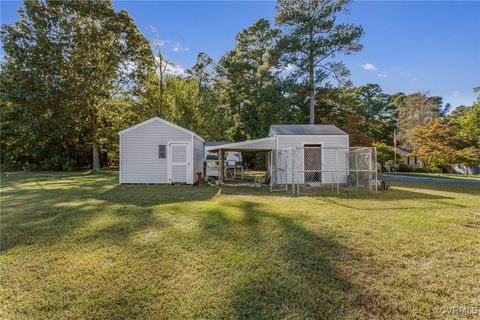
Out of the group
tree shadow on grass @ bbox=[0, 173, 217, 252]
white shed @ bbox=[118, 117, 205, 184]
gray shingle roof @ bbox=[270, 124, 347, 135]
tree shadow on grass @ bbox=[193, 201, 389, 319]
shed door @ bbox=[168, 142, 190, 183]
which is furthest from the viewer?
gray shingle roof @ bbox=[270, 124, 347, 135]

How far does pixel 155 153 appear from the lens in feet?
39.5

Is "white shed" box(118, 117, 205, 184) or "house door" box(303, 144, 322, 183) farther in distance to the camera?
"house door" box(303, 144, 322, 183)

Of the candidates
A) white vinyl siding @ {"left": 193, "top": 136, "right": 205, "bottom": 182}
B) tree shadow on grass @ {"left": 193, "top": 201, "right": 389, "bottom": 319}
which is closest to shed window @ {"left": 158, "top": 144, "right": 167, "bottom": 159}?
white vinyl siding @ {"left": 193, "top": 136, "right": 205, "bottom": 182}

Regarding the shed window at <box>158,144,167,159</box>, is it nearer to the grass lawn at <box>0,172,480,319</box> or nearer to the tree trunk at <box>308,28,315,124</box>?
the grass lawn at <box>0,172,480,319</box>

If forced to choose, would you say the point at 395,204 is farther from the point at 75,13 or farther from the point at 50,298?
the point at 75,13

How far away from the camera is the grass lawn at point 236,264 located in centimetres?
257

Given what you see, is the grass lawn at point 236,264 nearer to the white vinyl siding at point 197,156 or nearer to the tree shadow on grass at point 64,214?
the tree shadow on grass at point 64,214

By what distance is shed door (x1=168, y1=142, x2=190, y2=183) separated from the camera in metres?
12.1

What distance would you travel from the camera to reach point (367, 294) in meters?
2.75

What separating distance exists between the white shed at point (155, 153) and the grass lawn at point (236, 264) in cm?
601

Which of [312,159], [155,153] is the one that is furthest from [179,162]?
[312,159]

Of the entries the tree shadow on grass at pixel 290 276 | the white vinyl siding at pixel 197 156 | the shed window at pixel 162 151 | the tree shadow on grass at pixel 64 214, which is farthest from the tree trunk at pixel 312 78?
the tree shadow on grass at pixel 290 276

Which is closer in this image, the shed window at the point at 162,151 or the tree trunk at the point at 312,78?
the shed window at the point at 162,151

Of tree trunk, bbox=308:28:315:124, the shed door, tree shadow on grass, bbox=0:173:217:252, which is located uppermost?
tree trunk, bbox=308:28:315:124
